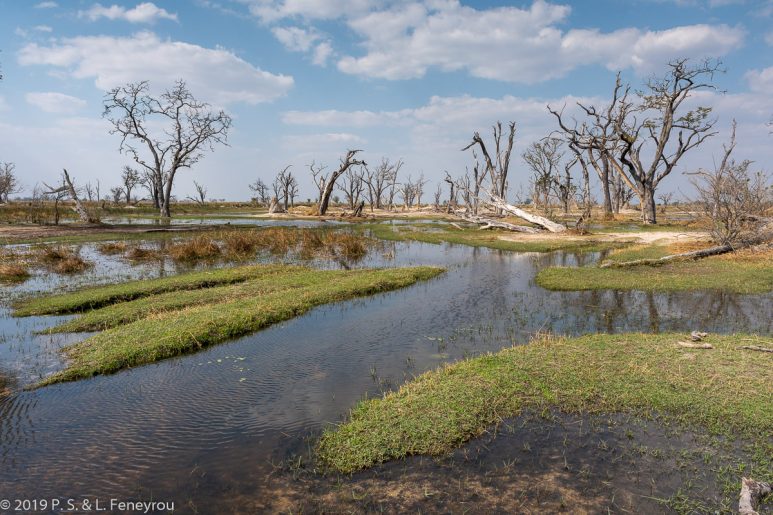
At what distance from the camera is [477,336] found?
1104 cm

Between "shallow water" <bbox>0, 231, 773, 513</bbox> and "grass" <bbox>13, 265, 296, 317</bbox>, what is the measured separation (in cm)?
92

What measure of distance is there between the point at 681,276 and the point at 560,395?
41.0ft

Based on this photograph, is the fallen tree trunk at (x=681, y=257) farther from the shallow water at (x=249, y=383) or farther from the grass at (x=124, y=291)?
the grass at (x=124, y=291)

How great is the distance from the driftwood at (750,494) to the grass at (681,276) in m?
11.1

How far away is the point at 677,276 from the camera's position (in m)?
16.6

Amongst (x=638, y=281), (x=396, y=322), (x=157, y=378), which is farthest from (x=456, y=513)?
(x=638, y=281)

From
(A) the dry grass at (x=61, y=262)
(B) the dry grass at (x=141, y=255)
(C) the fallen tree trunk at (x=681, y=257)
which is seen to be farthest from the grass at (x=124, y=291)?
(C) the fallen tree trunk at (x=681, y=257)

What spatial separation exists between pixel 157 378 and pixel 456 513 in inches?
262

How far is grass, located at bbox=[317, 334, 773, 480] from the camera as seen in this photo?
20.3ft

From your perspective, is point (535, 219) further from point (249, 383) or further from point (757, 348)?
point (249, 383)

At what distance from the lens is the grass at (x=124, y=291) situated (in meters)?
13.5

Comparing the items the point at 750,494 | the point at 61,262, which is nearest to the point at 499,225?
the point at 61,262

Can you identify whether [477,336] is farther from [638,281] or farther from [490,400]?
[638,281]

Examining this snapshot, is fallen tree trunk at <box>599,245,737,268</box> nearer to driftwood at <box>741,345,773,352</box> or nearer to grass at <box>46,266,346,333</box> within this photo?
driftwood at <box>741,345,773,352</box>
